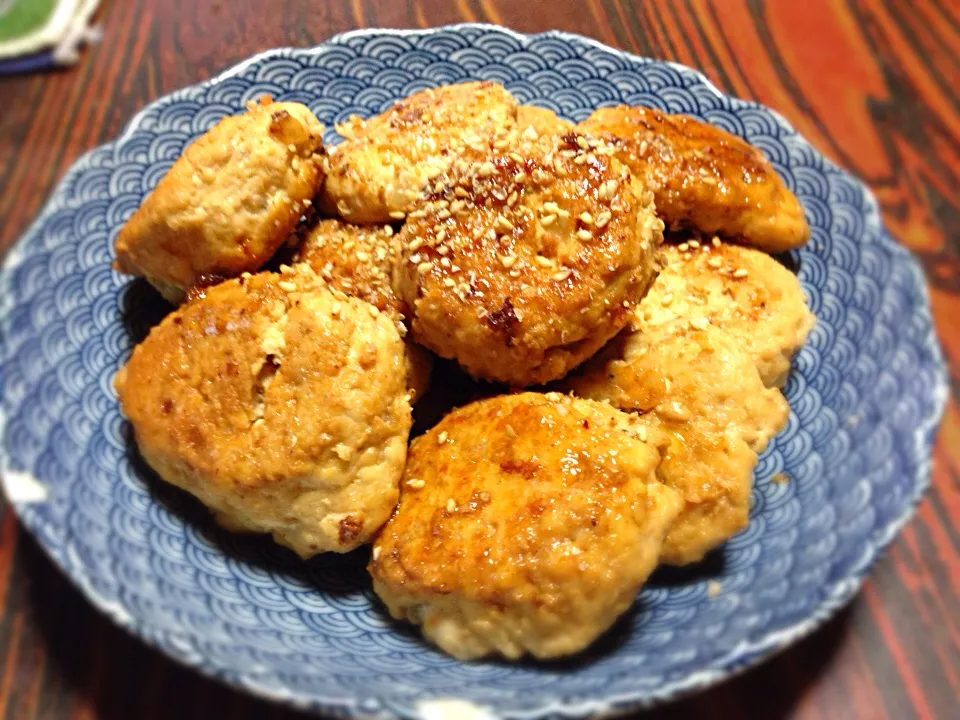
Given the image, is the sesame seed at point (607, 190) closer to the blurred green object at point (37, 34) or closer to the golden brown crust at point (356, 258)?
the golden brown crust at point (356, 258)

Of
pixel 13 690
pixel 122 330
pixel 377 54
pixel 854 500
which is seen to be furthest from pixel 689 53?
pixel 13 690

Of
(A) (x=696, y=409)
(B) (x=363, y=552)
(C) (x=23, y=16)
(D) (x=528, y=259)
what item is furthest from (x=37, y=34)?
(A) (x=696, y=409)

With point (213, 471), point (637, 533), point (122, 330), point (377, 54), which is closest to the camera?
point (637, 533)

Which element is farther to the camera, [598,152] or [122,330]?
[122,330]

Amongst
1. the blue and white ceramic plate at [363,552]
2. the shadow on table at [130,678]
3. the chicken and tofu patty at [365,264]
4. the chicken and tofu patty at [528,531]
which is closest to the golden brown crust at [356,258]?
the chicken and tofu patty at [365,264]

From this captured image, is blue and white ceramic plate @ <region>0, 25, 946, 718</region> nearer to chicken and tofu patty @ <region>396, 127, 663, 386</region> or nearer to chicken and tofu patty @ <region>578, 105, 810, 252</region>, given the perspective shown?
chicken and tofu patty @ <region>578, 105, 810, 252</region>

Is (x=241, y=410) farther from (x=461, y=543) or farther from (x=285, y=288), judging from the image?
(x=461, y=543)

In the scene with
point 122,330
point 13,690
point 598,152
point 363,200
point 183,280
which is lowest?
point 13,690
